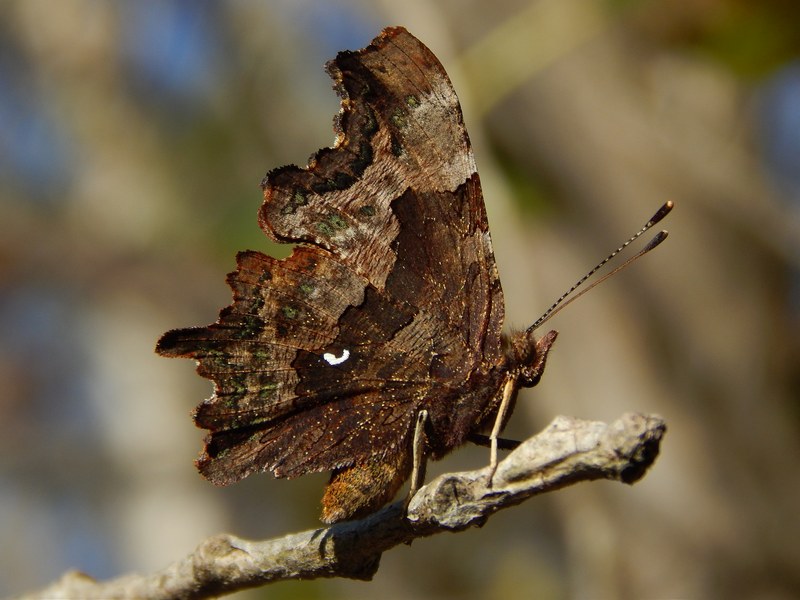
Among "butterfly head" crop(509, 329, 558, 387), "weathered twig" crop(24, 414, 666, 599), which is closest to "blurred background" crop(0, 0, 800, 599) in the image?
"butterfly head" crop(509, 329, 558, 387)

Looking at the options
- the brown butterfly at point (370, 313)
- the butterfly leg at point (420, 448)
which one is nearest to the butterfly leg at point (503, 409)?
the brown butterfly at point (370, 313)

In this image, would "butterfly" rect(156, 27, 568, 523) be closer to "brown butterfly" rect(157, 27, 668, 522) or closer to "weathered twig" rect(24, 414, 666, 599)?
"brown butterfly" rect(157, 27, 668, 522)

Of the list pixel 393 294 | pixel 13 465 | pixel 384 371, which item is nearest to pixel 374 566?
pixel 384 371

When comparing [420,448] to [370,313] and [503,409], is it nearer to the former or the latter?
[503,409]

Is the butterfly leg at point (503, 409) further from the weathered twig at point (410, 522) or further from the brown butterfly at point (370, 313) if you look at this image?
the weathered twig at point (410, 522)

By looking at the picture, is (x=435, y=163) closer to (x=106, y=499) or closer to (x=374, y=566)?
(x=374, y=566)
